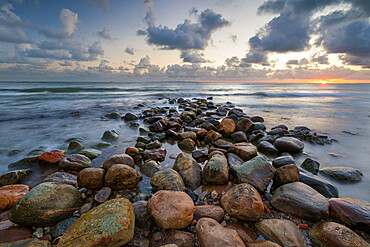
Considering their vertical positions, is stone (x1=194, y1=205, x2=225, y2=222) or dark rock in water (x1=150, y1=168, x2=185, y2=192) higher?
dark rock in water (x1=150, y1=168, x2=185, y2=192)

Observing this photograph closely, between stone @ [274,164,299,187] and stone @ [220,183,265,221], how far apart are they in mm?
880

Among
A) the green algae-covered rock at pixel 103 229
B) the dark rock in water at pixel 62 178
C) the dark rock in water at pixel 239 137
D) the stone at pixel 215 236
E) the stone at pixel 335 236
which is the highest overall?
the green algae-covered rock at pixel 103 229

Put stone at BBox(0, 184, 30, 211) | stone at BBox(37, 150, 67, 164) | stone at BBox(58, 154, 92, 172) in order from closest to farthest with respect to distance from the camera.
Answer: stone at BBox(0, 184, 30, 211) → stone at BBox(58, 154, 92, 172) → stone at BBox(37, 150, 67, 164)

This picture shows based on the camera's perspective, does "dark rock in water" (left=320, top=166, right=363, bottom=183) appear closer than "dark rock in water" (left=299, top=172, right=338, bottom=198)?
No

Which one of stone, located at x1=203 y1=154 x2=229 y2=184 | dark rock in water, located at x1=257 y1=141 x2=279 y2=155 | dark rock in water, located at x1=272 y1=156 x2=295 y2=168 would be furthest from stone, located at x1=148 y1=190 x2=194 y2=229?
dark rock in water, located at x1=257 y1=141 x2=279 y2=155

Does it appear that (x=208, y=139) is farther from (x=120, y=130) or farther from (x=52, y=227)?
(x=52, y=227)

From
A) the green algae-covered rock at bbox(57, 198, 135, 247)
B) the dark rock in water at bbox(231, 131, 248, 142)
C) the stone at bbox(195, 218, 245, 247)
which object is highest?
the green algae-covered rock at bbox(57, 198, 135, 247)

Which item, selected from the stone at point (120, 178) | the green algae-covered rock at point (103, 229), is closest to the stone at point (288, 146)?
the stone at point (120, 178)

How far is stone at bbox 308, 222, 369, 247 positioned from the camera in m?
1.70

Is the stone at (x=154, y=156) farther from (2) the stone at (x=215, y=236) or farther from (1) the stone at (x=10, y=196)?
(2) the stone at (x=215, y=236)

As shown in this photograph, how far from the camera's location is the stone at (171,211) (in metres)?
1.89

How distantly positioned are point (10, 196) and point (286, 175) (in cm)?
430

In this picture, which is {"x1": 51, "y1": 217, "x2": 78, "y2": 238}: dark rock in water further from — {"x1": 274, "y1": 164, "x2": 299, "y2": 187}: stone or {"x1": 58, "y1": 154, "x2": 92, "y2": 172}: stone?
{"x1": 274, "y1": 164, "x2": 299, "y2": 187}: stone

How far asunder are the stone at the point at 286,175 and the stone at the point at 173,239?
183cm
